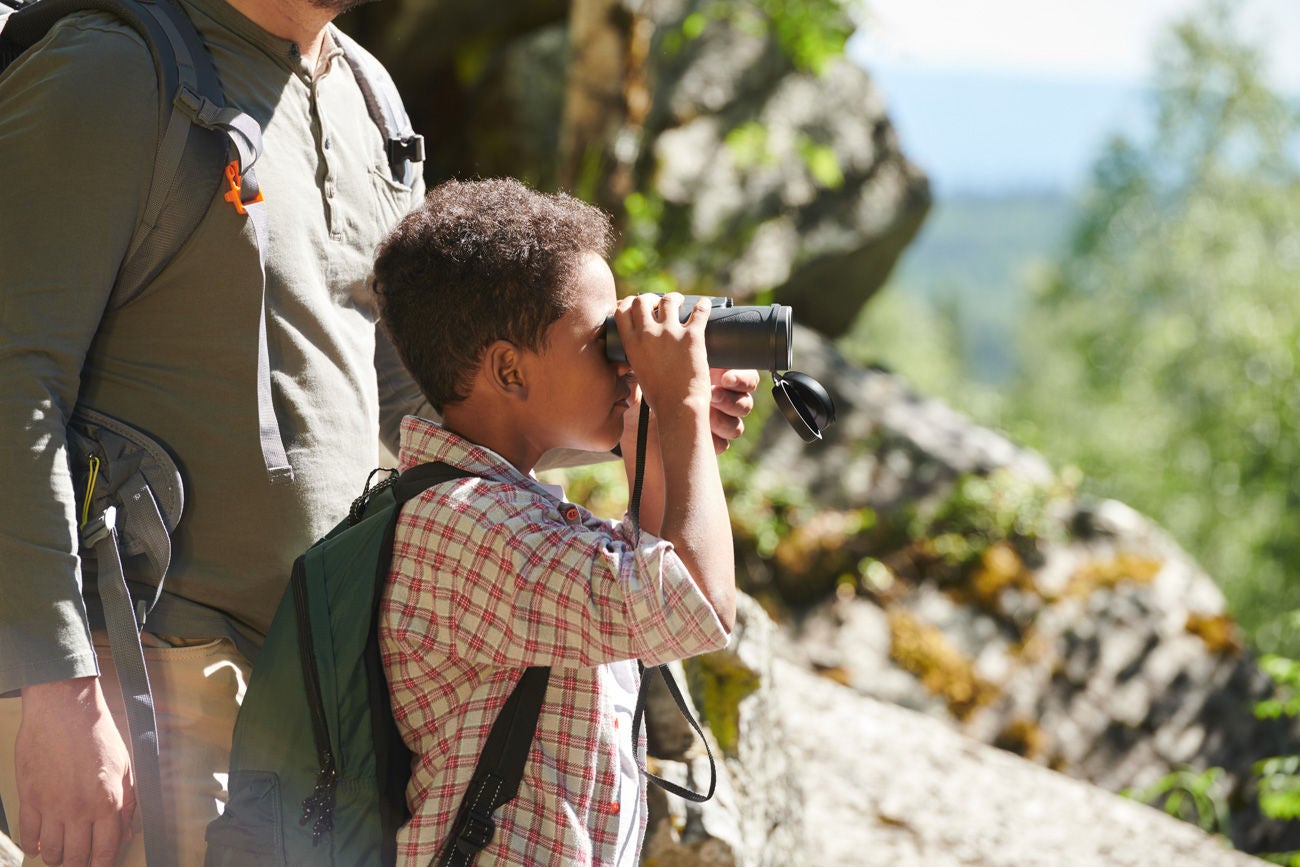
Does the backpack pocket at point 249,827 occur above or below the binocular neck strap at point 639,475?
below

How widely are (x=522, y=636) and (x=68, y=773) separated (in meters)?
0.70

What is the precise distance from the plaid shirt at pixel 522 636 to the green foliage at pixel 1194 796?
16.2ft

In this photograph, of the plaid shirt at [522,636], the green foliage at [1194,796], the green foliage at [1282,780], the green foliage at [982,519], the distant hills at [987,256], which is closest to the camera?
the plaid shirt at [522,636]

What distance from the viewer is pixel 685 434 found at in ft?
5.49

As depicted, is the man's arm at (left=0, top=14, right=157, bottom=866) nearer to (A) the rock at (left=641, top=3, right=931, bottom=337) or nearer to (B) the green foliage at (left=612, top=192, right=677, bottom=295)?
(B) the green foliage at (left=612, top=192, right=677, bottom=295)

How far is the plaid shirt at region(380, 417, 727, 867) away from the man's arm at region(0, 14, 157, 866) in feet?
1.49

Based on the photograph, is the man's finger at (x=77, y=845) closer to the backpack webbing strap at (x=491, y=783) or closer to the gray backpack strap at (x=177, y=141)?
the backpack webbing strap at (x=491, y=783)

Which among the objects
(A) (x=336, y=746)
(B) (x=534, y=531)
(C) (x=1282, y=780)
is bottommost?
(C) (x=1282, y=780)

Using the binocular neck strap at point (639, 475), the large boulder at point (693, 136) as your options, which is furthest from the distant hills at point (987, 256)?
the binocular neck strap at point (639, 475)

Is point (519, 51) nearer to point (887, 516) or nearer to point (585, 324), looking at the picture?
point (887, 516)

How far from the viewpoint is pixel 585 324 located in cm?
180

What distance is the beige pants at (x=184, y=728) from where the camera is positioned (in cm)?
182

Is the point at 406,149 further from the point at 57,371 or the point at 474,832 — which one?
the point at 474,832

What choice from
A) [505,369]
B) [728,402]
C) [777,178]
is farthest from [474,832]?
[777,178]
